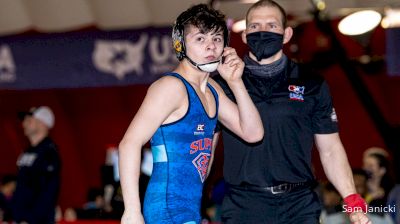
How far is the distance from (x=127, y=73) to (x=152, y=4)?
4.84 feet

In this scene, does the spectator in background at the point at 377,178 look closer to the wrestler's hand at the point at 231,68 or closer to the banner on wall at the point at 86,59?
the banner on wall at the point at 86,59

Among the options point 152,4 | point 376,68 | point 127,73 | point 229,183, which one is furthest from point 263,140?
point 152,4

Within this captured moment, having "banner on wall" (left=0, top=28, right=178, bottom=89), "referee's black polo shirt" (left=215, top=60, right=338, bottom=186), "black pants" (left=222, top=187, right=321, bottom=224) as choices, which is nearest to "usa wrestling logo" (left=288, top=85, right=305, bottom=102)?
"referee's black polo shirt" (left=215, top=60, right=338, bottom=186)

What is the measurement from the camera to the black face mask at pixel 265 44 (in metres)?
5.49

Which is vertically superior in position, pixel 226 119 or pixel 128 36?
pixel 128 36

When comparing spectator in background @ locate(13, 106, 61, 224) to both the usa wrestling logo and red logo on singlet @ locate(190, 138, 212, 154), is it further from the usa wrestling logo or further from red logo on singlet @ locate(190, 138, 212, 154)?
red logo on singlet @ locate(190, 138, 212, 154)

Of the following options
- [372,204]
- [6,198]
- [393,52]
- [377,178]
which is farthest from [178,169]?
[6,198]

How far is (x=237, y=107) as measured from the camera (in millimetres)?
5191

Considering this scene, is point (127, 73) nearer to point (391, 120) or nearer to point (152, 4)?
point (152, 4)

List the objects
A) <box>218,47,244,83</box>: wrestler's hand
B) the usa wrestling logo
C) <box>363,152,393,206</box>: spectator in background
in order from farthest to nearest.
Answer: <box>363,152,393,206</box>: spectator in background < the usa wrestling logo < <box>218,47,244,83</box>: wrestler's hand

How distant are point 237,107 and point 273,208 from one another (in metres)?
0.62

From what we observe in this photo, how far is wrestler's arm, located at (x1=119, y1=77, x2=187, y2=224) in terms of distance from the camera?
4.37 m

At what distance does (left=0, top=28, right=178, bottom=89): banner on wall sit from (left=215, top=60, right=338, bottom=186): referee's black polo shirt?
19.3ft

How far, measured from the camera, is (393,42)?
9.66m
